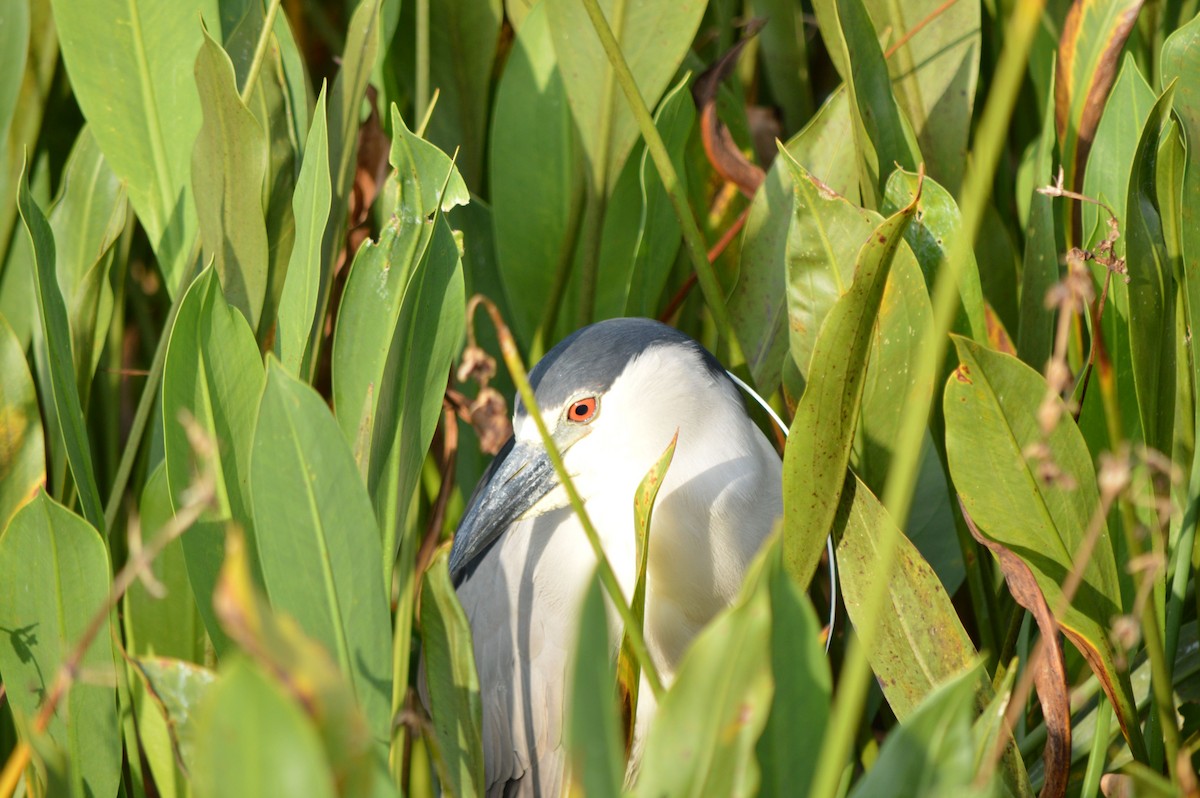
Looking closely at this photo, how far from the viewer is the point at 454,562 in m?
1.27

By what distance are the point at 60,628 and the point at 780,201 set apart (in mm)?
823

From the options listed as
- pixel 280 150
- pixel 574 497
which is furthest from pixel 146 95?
pixel 574 497

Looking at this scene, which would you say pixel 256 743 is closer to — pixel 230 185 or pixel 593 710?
pixel 593 710

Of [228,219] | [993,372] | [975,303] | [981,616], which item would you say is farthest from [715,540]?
[228,219]

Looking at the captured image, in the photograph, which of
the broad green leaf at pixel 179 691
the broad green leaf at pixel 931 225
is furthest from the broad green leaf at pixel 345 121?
the broad green leaf at pixel 931 225

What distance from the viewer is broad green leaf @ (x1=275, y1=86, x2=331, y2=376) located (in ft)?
2.76

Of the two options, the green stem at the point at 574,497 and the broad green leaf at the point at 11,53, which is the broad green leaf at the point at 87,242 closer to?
the broad green leaf at the point at 11,53

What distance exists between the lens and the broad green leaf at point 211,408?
809mm

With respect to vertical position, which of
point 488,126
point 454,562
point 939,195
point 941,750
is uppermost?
point 488,126

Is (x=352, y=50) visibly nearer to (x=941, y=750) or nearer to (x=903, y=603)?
(x=903, y=603)

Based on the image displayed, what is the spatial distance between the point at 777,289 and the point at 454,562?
0.48 m

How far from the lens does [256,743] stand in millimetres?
438

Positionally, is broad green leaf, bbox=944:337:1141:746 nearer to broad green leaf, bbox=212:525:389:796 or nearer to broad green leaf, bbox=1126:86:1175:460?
broad green leaf, bbox=1126:86:1175:460

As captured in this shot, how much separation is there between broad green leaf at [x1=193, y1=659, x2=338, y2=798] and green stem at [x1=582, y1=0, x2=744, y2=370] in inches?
23.9
